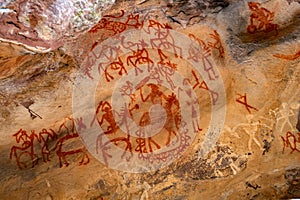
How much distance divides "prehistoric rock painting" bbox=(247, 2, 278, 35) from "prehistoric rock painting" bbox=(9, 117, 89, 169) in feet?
5.62

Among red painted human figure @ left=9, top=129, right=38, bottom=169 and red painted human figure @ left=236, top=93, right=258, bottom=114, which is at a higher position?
red painted human figure @ left=236, top=93, right=258, bottom=114

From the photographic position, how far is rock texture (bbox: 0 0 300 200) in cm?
392

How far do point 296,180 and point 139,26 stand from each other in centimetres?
190

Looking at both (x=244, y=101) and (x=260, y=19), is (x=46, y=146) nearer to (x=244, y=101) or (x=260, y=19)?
(x=244, y=101)

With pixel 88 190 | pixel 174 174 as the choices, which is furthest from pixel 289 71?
pixel 88 190

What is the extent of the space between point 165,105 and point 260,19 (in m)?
1.10

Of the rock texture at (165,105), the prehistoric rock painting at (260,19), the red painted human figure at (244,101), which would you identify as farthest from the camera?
the prehistoric rock painting at (260,19)

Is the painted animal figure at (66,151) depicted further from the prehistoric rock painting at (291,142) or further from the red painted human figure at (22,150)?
the prehistoric rock painting at (291,142)

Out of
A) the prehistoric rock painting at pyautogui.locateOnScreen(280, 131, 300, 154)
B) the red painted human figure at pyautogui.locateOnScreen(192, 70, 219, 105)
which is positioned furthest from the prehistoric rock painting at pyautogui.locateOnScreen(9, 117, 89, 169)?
the prehistoric rock painting at pyautogui.locateOnScreen(280, 131, 300, 154)

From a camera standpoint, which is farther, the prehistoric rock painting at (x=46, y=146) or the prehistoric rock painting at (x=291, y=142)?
the prehistoric rock painting at (x=291, y=142)

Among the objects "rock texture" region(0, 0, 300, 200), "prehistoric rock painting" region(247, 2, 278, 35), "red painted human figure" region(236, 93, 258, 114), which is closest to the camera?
"rock texture" region(0, 0, 300, 200)

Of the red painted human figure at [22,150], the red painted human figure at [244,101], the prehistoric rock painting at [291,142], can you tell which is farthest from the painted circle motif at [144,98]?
the prehistoric rock painting at [291,142]

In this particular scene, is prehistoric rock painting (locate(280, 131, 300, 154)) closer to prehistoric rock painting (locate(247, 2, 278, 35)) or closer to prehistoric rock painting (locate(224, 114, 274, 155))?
prehistoric rock painting (locate(224, 114, 274, 155))

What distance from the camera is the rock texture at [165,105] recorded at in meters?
3.92
